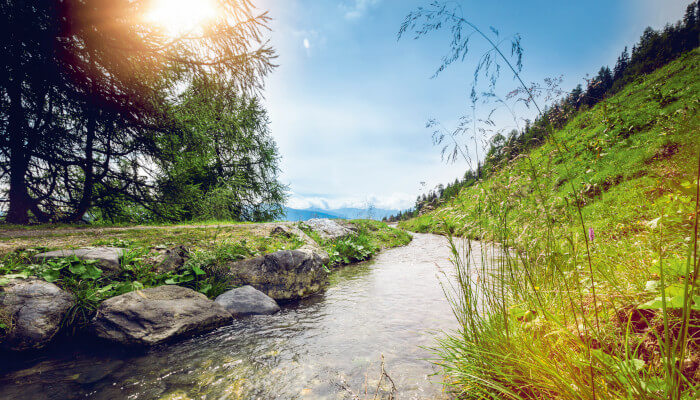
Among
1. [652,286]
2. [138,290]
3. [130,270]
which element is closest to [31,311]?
[138,290]

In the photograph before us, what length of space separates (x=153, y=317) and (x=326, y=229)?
31.2ft

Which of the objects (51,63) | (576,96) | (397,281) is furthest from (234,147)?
(576,96)

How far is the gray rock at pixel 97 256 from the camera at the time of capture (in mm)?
4164

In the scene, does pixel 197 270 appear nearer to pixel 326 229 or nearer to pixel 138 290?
pixel 138 290

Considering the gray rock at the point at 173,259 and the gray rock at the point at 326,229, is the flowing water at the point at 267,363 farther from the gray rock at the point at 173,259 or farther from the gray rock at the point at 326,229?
the gray rock at the point at 326,229

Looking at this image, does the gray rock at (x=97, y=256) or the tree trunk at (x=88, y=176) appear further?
the tree trunk at (x=88, y=176)

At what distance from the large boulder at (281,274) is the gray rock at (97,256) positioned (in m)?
1.91

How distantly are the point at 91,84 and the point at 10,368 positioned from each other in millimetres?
6595

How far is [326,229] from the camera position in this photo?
518 inches

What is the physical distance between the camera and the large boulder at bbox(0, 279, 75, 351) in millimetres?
3205

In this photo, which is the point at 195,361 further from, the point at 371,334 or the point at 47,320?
the point at 371,334

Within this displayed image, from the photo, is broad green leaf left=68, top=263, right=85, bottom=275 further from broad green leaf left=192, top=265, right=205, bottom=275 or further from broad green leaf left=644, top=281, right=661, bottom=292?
broad green leaf left=644, top=281, right=661, bottom=292

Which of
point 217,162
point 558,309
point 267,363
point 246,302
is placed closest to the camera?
point 558,309

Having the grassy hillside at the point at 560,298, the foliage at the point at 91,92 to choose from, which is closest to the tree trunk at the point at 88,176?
the foliage at the point at 91,92
